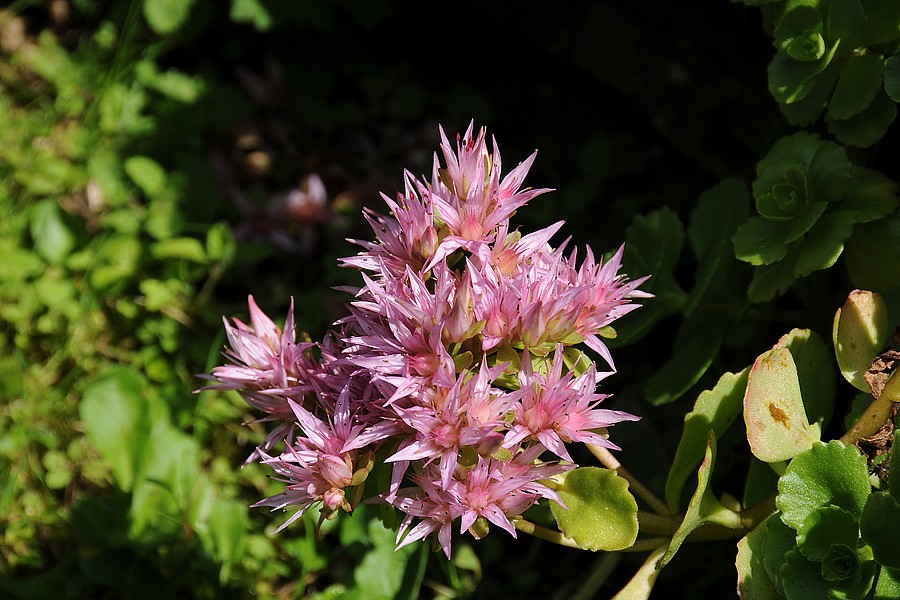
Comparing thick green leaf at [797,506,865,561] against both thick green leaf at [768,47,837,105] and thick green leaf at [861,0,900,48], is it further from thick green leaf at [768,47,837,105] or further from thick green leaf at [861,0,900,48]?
thick green leaf at [861,0,900,48]

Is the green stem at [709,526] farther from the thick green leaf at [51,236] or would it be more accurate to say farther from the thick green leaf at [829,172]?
the thick green leaf at [51,236]

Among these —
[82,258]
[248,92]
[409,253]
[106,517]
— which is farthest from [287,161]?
[409,253]

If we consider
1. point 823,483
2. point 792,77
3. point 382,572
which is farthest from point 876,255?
point 382,572

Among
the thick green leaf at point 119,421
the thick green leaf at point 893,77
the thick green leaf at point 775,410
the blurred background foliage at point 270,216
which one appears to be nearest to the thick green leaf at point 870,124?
the thick green leaf at point 893,77

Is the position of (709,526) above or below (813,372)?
below

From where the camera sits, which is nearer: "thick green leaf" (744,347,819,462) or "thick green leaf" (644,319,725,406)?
"thick green leaf" (744,347,819,462)

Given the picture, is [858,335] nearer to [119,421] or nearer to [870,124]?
[870,124]

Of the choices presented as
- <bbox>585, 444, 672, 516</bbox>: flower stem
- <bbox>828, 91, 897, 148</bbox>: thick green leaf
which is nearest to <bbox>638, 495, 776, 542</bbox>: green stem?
<bbox>585, 444, 672, 516</bbox>: flower stem
